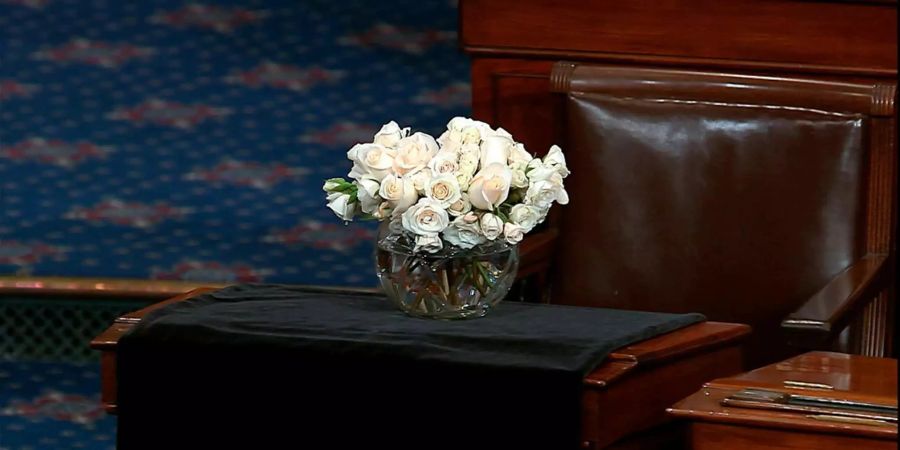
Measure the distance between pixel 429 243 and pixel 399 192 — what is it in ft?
0.30

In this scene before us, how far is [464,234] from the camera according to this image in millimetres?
2324

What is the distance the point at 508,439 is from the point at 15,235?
239 cm

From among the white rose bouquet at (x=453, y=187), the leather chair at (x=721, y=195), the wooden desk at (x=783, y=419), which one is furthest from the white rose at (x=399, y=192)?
the leather chair at (x=721, y=195)

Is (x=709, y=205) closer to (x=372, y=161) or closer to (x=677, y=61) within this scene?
(x=677, y=61)

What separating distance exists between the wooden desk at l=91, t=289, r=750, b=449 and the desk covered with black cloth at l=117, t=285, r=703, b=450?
3 cm

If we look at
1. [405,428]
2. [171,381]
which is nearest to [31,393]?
[171,381]

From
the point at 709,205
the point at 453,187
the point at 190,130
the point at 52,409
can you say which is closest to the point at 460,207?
the point at 453,187

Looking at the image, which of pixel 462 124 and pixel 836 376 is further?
pixel 462 124

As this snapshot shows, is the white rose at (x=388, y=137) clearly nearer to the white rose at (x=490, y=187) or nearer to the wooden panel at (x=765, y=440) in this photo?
the white rose at (x=490, y=187)

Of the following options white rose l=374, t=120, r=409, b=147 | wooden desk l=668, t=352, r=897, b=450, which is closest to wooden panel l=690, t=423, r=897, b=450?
wooden desk l=668, t=352, r=897, b=450

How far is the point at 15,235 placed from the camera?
13.6 ft

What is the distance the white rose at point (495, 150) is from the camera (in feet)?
7.73

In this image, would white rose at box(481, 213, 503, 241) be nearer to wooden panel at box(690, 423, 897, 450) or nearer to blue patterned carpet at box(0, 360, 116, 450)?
wooden panel at box(690, 423, 897, 450)

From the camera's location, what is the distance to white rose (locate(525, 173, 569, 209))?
7.75 ft
